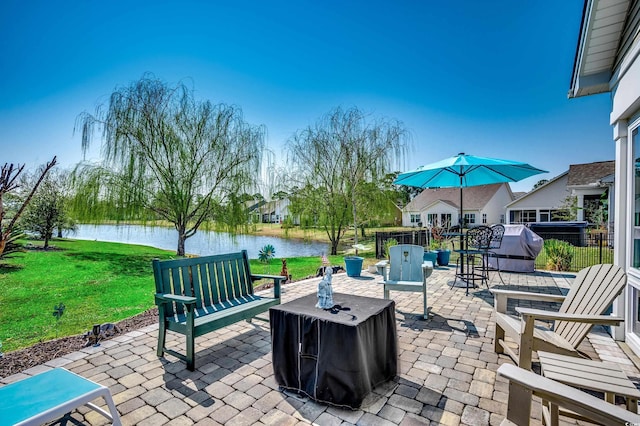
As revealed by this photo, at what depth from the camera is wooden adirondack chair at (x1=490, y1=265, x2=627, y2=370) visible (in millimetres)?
2299

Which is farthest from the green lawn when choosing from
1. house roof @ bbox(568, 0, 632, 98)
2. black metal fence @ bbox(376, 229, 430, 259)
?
house roof @ bbox(568, 0, 632, 98)

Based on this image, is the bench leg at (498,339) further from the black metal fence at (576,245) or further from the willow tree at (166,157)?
the willow tree at (166,157)

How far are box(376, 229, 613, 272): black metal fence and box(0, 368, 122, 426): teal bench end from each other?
9936 millimetres

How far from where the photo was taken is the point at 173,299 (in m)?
2.86

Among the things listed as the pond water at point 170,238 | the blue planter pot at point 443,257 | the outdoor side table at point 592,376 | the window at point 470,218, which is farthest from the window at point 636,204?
the window at point 470,218

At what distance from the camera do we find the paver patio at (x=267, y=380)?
2.20 meters

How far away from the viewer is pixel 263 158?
10.5m

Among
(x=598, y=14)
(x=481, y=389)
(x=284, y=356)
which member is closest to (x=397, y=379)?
(x=481, y=389)

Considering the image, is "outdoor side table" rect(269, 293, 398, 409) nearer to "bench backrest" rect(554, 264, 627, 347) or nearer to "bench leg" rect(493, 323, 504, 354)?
"bench leg" rect(493, 323, 504, 354)

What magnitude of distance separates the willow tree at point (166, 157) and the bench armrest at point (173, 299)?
7.32 meters

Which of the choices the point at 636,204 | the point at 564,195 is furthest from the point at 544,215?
the point at 636,204

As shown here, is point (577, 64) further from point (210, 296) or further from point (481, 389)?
point (210, 296)

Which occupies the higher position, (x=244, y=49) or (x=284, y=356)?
(x=244, y=49)

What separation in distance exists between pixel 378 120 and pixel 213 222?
8.25 meters
